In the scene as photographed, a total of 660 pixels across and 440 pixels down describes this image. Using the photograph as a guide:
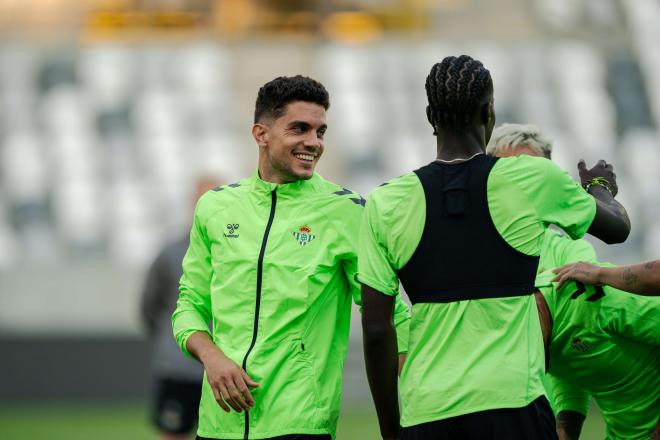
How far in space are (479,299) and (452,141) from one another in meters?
0.56

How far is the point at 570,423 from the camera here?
17.6ft

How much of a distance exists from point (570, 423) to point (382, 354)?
1336 millimetres

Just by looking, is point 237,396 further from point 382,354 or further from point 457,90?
point 457,90

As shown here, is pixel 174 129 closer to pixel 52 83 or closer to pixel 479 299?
pixel 52 83

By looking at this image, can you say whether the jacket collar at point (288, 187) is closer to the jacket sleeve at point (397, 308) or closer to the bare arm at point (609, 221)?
the jacket sleeve at point (397, 308)

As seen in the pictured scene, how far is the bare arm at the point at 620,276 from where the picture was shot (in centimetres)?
458

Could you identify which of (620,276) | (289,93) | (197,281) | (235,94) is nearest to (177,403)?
(197,281)

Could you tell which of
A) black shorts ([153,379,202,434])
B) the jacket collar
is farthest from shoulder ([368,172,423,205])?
black shorts ([153,379,202,434])

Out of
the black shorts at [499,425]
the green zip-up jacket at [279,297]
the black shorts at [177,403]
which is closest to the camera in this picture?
the black shorts at [499,425]

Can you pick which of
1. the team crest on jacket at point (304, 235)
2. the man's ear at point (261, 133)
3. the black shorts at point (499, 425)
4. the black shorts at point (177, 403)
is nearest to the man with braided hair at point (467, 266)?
the black shorts at point (499, 425)

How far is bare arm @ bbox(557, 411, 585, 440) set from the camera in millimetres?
5363

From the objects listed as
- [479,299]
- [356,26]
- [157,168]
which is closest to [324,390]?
[479,299]

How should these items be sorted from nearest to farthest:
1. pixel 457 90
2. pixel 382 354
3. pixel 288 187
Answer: pixel 457 90, pixel 382 354, pixel 288 187

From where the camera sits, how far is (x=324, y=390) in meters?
4.73
